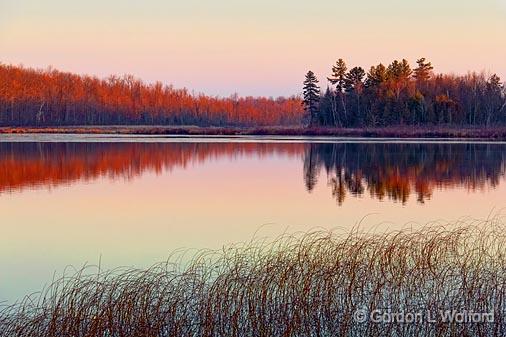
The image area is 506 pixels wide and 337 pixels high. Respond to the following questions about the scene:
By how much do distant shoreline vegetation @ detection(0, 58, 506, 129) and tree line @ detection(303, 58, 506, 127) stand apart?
12cm

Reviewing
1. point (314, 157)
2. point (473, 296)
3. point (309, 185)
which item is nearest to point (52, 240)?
point (473, 296)

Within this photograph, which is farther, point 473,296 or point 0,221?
point 0,221

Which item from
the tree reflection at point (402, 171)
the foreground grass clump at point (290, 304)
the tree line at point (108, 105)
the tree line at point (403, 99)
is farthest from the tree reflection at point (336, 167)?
the tree line at point (108, 105)

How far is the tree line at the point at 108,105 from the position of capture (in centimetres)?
11331

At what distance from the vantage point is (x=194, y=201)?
20.9 m

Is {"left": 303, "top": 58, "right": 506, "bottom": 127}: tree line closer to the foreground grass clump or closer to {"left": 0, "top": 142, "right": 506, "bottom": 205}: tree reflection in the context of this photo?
{"left": 0, "top": 142, "right": 506, "bottom": 205}: tree reflection

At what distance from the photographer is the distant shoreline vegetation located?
74.5m

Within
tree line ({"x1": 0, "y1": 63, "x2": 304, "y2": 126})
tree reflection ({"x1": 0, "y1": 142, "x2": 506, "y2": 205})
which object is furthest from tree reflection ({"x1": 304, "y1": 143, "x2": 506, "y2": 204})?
tree line ({"x1": 0, "y1": 63, "x2": 304, "y2": 126})

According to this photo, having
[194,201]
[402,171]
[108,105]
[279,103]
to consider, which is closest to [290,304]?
[194,201]

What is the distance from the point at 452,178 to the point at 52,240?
1909 centimetres

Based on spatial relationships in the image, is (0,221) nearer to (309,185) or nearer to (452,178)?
(309,185)

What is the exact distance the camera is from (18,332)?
7398 mm

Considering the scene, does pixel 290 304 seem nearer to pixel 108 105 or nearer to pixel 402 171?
pixel 402 171

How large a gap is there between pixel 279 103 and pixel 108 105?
64.9 metres
